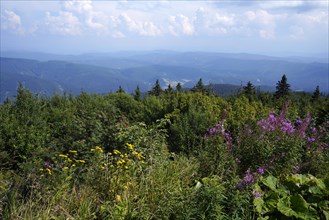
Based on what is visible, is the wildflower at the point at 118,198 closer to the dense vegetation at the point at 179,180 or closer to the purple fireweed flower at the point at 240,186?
the dense vegetation at the point at 179,180

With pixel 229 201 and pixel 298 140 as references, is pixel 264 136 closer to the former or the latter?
pixel 298 140

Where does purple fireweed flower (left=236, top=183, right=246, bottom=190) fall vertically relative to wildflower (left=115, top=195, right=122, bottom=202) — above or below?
above

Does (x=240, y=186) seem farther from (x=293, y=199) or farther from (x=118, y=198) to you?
(x=118, y=198)

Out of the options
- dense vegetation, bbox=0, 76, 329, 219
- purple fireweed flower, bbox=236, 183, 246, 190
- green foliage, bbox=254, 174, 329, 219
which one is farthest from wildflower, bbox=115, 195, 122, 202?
green foliage, bbox=254, 174, 329, 219

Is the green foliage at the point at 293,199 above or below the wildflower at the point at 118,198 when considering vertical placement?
above

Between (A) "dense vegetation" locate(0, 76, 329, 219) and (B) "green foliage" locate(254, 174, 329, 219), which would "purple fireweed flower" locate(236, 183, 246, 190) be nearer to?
(A) "dense vegetation" locate(0, 76, 329, 219)

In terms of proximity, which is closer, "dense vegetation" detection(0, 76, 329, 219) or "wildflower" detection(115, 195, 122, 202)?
"dense vegetation" detection(0, 76, 329, 219)

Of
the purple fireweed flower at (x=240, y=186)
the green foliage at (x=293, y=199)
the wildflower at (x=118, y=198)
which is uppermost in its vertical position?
the purple fireweed flower at (x=240, y=186)

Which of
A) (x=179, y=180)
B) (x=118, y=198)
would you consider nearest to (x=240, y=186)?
(x=179, y=180)

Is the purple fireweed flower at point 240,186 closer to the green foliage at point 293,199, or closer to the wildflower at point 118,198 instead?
the green foliage at point 293,199

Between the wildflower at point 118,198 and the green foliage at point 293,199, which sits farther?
the wildflower at point 118,198

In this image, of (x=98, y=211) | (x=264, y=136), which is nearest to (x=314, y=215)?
(x=264, y=136)

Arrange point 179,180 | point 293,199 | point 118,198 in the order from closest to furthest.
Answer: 1. point 293,199
2. point 118,198
3. point 179,180

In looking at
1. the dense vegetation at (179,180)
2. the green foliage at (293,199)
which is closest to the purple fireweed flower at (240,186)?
the dense vegetation at (179,180)
